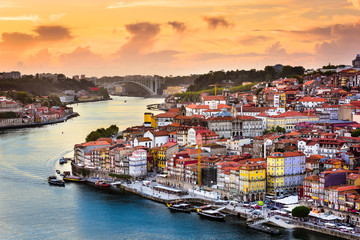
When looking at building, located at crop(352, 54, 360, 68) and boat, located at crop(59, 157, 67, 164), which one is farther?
building, located at crop(352, 54, 360, 68)

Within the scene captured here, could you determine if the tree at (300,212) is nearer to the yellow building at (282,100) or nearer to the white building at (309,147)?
the white building at (309,147)

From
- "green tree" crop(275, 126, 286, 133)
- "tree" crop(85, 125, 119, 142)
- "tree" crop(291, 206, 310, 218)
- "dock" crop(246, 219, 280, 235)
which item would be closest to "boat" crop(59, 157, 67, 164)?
"tree" crop(85, 125, 119, 142)

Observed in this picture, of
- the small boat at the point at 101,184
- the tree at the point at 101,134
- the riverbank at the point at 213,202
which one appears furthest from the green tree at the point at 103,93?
the small boat at the point at 101,184

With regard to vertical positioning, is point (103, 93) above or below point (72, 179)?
above

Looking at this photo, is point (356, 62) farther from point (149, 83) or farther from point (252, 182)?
point (149, 83)

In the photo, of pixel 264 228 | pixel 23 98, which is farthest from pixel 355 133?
pixel 23 98

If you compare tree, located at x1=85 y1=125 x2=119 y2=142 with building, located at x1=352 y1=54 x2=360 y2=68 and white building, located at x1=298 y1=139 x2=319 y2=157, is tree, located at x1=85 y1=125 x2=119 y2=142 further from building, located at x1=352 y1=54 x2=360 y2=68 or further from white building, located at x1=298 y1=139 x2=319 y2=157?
building, located at x1=352 y1=54 x2=360 y2=68
